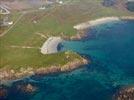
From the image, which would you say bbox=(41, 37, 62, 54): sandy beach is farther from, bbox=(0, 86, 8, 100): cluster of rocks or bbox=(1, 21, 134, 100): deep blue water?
bbox=(0, 86, 8, 100): cluster of rocks

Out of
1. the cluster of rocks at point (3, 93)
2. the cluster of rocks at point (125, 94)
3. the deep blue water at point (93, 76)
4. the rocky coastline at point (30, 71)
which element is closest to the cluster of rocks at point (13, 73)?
the rocky coastline at point (30, 71)

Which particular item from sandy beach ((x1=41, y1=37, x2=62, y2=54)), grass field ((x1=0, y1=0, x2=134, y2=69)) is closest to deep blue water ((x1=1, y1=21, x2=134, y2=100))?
sandy beach ((x1=41, y1=37, x2=62, y2=54))

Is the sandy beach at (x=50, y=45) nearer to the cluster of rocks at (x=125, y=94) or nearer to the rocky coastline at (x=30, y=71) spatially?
the rocky coastline at (x=30, y=71)

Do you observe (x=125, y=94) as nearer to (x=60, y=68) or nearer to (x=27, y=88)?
(x=60, y=68)

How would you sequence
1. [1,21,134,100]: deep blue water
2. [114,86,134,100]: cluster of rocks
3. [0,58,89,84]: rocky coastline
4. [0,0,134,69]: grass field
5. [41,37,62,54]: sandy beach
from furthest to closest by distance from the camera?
[41,37,62,54]: sandy beach < [0,0,134,69]: grass field < [0,58,89,84]: rocky coastline < [1,21,134,100]: deep blue water < [114,86,134,100]: cluster of rocks

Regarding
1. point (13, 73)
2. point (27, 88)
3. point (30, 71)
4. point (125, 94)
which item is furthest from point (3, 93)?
point (125, 94)
